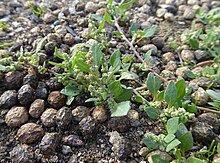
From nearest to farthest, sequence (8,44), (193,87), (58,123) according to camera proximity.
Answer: (58,123), (193,87), (8,44)

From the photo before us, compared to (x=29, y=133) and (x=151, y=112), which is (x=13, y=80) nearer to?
(x=29, y=133)

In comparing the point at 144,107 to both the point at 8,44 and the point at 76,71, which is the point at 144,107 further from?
the point at 8,44

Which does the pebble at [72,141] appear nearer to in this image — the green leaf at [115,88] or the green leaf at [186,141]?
the green leaf at [115,88]

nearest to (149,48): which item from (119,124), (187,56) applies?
(187,56)

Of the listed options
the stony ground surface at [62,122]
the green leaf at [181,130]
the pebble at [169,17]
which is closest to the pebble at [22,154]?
the stony ground surface at [62,122]

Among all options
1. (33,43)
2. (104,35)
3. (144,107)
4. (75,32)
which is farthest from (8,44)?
(144,107)
